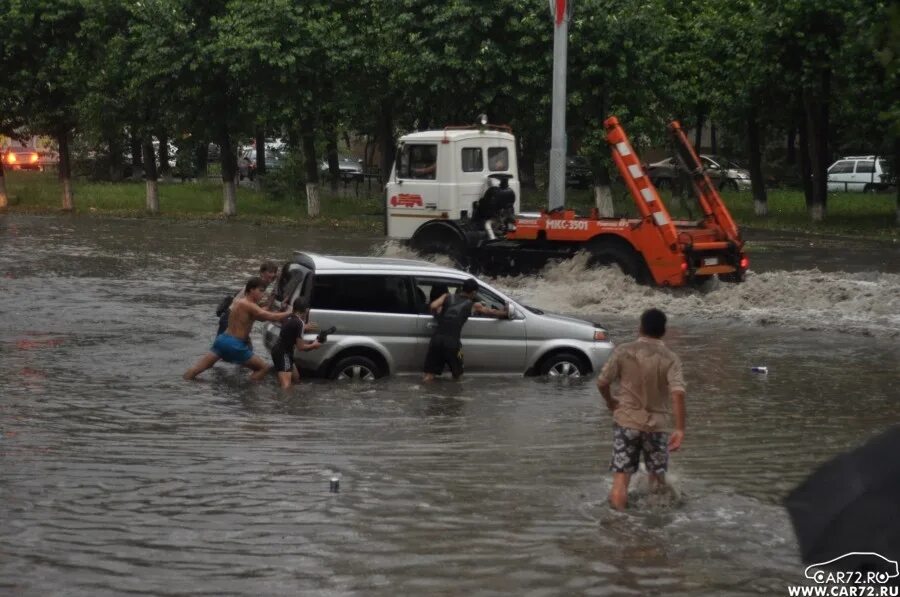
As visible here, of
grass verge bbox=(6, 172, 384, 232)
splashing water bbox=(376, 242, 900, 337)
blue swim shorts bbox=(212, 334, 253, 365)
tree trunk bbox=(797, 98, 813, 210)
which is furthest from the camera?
grass verge bbox=(6, 172, 384, 232)

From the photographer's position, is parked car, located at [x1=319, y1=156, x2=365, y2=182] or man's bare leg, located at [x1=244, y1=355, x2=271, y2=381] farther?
parked car, located at [x1=319, y1=156, x2=365, y2=182]

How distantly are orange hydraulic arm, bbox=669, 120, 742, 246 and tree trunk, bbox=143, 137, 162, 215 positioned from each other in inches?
993

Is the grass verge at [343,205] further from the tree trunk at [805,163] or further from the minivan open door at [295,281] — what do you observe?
the minivan open door at [295,281]

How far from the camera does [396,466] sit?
10.2 m

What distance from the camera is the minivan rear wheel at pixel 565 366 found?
1472 cm

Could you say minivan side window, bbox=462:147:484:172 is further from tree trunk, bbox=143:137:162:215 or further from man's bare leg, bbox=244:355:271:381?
tree trunk, bbox=143:137:162:215

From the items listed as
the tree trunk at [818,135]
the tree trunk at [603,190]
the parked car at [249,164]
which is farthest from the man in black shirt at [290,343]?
the parked car at [249,164]

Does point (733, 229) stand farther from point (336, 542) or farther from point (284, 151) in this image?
point (284, 151)

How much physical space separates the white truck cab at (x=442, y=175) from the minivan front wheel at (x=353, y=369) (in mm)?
9909

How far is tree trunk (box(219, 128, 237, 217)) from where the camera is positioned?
1684 inches

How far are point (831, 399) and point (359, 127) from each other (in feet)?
112

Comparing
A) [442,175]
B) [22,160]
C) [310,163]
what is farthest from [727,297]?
[22,160]

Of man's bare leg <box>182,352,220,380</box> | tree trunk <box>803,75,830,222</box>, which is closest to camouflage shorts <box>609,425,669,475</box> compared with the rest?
man's bare leg <box>182,352,220,380</box>

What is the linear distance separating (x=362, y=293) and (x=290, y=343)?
3.60ft
